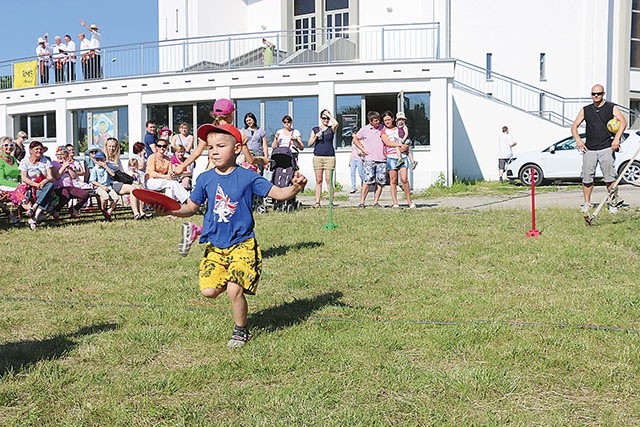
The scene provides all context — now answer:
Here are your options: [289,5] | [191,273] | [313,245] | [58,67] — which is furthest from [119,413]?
[289,5]

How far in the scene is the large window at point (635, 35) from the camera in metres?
27.7

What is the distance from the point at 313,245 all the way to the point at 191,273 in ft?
6.65

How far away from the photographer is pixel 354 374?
4.26 metres

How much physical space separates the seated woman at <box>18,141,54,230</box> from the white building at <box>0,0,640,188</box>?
10841 millimetres

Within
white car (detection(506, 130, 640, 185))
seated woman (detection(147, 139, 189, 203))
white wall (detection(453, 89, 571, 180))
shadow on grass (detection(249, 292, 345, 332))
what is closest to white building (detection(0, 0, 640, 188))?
white wall (detection(453, 89, 571, 180))

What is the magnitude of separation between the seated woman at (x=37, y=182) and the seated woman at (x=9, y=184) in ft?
0.55

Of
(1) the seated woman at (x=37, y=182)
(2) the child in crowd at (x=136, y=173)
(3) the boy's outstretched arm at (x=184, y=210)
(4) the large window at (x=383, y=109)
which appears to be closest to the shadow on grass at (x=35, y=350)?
(3) the boy's outstretched arm at (x=184, y=210)

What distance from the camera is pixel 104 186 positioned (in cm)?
1328

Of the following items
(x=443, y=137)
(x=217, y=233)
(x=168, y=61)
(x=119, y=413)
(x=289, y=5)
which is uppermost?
(x=289, y=5)

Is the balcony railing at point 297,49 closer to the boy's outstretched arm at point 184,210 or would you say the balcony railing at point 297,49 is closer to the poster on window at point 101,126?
the poster on window at point 101,126

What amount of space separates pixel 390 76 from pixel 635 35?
12.8 meters

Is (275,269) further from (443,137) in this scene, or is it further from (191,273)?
(443,137)

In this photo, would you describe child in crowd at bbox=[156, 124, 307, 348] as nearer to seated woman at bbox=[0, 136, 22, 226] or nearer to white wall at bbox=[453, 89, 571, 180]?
seated woman at bbox=[0, 136, 22, 226]

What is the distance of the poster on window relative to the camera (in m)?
25.4
